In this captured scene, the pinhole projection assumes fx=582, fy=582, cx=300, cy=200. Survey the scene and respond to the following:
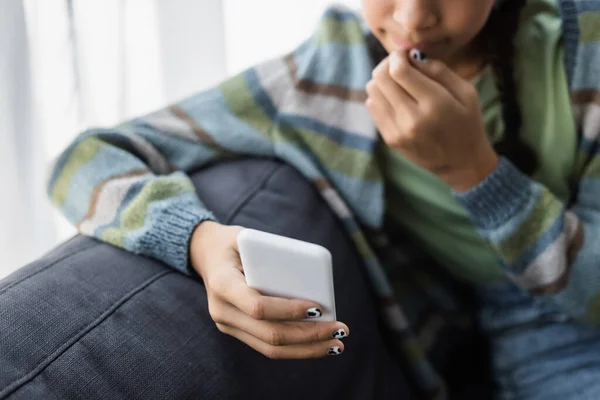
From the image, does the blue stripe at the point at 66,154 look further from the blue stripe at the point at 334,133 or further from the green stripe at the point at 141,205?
the blue stripe at the point at 334,133

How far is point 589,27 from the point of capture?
0.71 metres

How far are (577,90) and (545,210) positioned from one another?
16 cm

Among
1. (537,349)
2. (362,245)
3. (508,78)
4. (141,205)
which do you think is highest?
(508,78)

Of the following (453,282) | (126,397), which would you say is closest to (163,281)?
(126,397)

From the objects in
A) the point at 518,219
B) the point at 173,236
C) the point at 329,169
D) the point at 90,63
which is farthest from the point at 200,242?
the point at 90,63

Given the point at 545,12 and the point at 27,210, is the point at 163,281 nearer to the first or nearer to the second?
the point at 27,210

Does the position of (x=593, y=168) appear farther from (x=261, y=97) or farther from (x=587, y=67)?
(x=261, y=97)

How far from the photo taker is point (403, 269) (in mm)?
872

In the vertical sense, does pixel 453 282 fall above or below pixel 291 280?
below

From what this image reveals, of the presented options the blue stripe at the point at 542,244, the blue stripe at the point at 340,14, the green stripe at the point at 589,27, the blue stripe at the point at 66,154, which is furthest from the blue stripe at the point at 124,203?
the green stripe at the point at 589,27

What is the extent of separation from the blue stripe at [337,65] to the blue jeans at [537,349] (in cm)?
36

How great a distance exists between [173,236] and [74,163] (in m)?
0.20

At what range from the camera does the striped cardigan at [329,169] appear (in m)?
0.66

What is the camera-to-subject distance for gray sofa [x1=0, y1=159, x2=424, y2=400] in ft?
1.53
